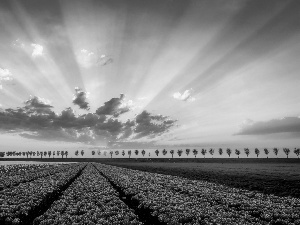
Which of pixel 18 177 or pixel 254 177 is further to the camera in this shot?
pixel 254 177

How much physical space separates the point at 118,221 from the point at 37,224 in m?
4.69

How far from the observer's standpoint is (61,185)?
34500 mm

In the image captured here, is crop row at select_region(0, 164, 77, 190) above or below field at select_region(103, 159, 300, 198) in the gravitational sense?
above

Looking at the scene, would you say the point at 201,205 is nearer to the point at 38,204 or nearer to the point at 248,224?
the point at 248,224

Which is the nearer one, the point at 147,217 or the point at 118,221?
the point at 118,221

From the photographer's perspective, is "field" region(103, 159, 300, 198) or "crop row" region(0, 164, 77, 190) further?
"crop row" region(0, 164, 77, 190)

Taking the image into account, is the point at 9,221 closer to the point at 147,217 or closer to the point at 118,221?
the point at 118,221

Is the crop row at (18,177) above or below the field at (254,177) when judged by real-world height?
above

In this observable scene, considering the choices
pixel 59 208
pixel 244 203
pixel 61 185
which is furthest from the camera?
pixel 61 185

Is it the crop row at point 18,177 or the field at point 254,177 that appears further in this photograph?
the crop row at point 18,177

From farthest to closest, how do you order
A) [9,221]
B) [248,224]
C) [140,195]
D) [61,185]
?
1. [61,185]
2. [140,195]
3. [9,221]
4. [248,224]

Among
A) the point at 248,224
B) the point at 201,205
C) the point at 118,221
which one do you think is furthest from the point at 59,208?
the point at 248,224

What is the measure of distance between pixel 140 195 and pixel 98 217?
8394mm

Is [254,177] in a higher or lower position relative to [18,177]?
lower
